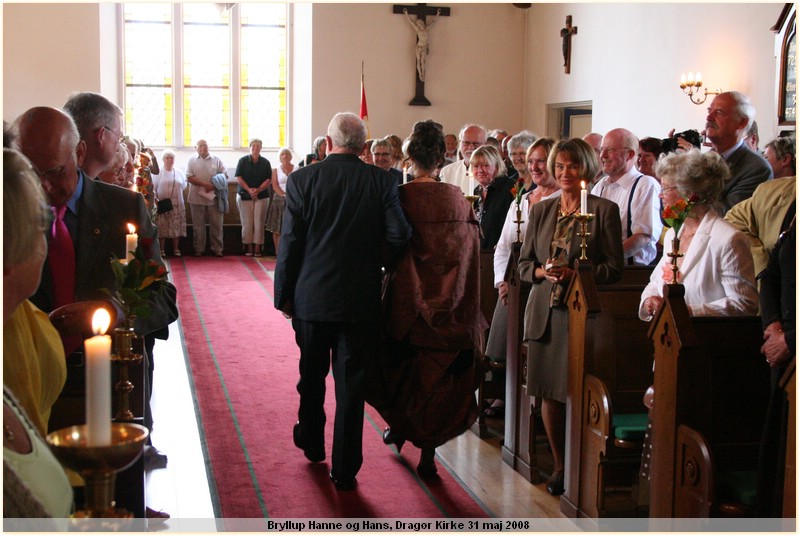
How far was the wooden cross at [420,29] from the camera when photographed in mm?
13898

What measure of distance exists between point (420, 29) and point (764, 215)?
11.0 m

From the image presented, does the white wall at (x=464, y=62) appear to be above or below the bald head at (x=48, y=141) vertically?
above

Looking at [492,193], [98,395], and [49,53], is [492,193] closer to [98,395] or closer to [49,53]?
[98,395]

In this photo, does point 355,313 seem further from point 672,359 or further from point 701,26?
point 701,26

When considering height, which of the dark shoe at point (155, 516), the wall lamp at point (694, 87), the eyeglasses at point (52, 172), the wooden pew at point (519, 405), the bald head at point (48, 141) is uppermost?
the wall lamp at point (694, 87)

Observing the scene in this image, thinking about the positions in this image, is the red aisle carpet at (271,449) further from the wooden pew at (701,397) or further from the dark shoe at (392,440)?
the wooden pew at (701,397)

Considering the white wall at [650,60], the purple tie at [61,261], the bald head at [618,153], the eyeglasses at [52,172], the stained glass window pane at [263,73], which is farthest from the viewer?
the stained glass window pane at [263,73]

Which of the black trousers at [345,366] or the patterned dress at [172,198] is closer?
the black trousers at [345,366]

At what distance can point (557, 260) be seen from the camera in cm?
371

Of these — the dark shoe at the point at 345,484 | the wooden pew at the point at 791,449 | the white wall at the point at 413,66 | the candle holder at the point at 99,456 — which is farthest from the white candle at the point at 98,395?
the white wall at the point at 413,66

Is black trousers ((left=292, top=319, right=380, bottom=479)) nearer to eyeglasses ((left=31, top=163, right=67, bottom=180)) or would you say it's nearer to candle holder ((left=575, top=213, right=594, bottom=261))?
candle holder ((left=575, top=213, right=594, bottom=261))

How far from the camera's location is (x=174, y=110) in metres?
14.4

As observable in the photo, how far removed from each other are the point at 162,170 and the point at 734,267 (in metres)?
10.6

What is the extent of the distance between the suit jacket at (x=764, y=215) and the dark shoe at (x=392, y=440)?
5.71ft
